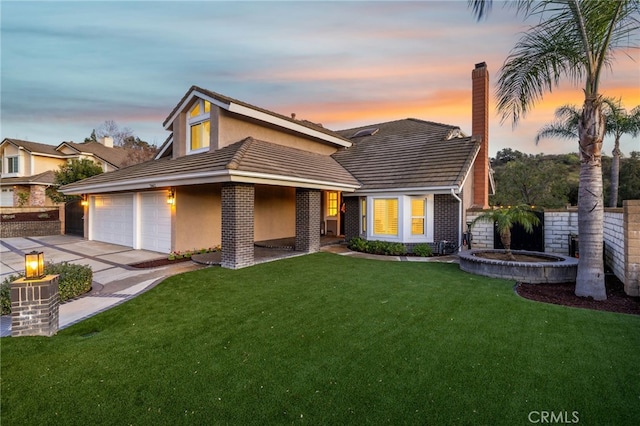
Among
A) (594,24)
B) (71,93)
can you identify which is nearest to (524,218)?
(594,24)

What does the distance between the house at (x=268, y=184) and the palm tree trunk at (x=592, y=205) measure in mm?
4735

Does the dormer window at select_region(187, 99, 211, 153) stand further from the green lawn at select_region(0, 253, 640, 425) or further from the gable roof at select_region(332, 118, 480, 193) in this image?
the green lawn at select_region(0, 253, 640, 425)

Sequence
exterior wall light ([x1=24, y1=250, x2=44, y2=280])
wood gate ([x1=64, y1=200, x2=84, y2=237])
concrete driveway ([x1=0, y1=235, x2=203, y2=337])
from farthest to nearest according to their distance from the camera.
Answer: wood gate ([x1=64, y1=200, x2=84, y2=237]) → concrete driveway ([x1=0, y1=235, x2=203, y2=337]) → exterior wall light ([x1=24, y1=250, x2=44, y2=280])

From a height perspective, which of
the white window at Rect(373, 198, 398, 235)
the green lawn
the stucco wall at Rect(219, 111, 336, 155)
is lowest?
the green lawn

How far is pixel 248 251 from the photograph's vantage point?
960 centimetres

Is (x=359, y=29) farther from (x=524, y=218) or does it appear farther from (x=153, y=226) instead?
(x=153, y=226)

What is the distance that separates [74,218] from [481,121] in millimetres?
23962

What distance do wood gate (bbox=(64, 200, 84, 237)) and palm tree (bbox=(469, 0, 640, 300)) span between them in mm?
23050

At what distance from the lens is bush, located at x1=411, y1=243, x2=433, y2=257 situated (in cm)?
1162

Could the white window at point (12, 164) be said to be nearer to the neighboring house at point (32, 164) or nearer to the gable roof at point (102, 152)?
the neighboring house at point (32, 164)

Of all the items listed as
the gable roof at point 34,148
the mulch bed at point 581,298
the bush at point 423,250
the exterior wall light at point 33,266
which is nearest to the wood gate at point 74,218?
the gable roof at point 34,148

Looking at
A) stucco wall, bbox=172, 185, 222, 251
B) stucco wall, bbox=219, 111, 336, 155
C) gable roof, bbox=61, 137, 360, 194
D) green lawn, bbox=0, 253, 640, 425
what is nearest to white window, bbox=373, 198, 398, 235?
gable roof, bbox=61, 137, 360, 194

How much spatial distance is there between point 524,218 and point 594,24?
4.70 meters

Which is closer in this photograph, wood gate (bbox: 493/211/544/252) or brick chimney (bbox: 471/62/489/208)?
wood gate (bbox: 493/211/544/252)
